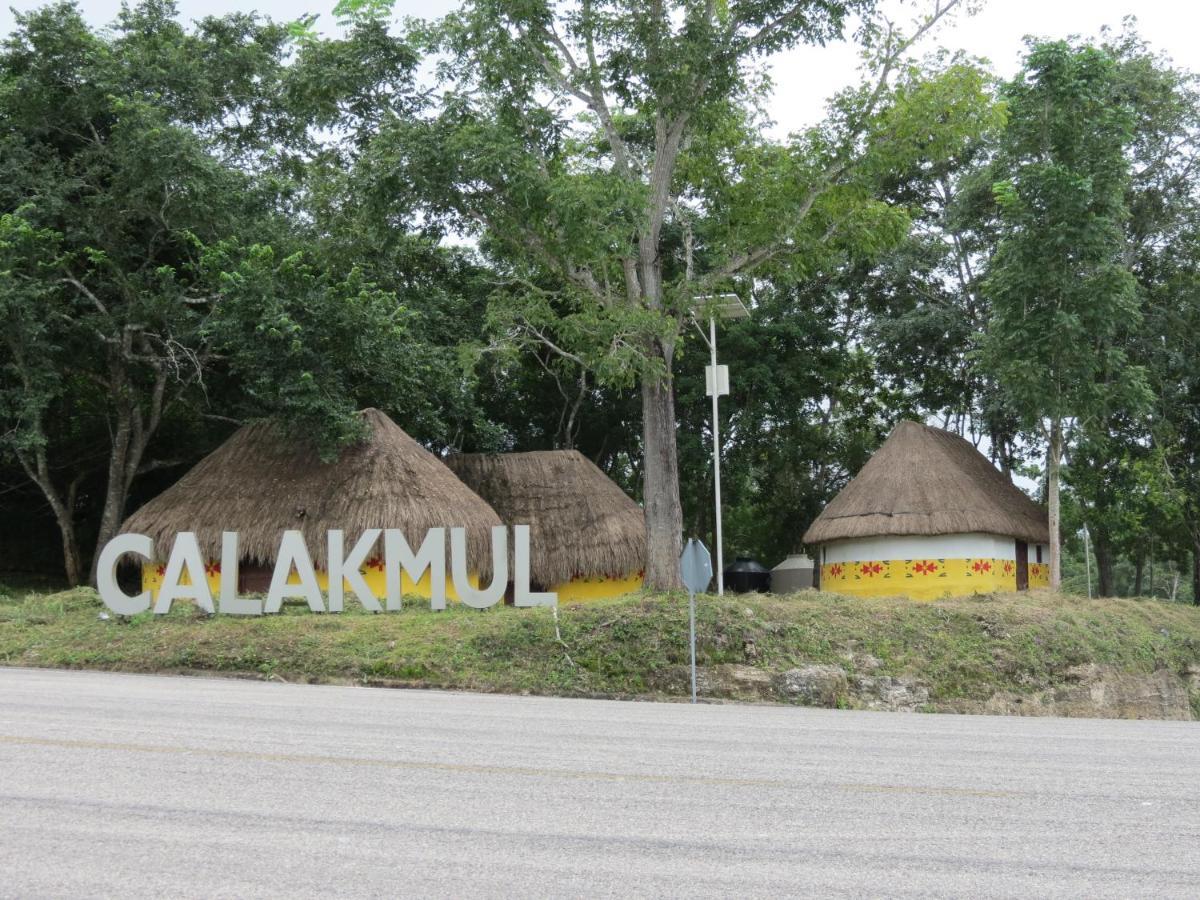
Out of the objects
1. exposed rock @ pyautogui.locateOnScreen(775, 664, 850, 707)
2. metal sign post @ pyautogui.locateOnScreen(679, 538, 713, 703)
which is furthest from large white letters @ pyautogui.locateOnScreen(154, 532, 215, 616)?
exposed rock @ pyautogui.locateOnScreen(775, 664, 850, 707)

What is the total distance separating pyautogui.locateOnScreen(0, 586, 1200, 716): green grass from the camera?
47.5 ft

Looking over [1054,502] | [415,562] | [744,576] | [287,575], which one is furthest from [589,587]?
[744,576]

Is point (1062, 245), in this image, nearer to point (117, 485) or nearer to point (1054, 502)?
point (1054, 502)

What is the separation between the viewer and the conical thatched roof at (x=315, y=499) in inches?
861

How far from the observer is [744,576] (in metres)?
35.6

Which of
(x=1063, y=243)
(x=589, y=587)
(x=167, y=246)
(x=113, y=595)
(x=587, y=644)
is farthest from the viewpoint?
(x=589, y=587)

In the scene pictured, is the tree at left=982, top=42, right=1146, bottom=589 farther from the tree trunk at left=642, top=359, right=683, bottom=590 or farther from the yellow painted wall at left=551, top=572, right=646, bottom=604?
the tree trunk at left=642, top=359, right=683, bottom=590

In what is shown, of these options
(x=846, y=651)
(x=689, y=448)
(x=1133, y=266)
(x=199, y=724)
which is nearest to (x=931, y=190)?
(x=1133, y=266)

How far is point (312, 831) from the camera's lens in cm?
565

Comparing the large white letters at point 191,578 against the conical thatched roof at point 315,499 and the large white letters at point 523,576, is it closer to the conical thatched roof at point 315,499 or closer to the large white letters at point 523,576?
the conical thatched roof at point 315,499

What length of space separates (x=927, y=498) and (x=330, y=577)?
48.8ft

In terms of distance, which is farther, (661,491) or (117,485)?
(117,485)

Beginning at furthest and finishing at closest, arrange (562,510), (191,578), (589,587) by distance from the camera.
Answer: (562,510)
(589,587)
(191,578)

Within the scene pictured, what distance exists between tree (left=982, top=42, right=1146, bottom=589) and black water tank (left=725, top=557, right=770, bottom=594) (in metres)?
11.4
